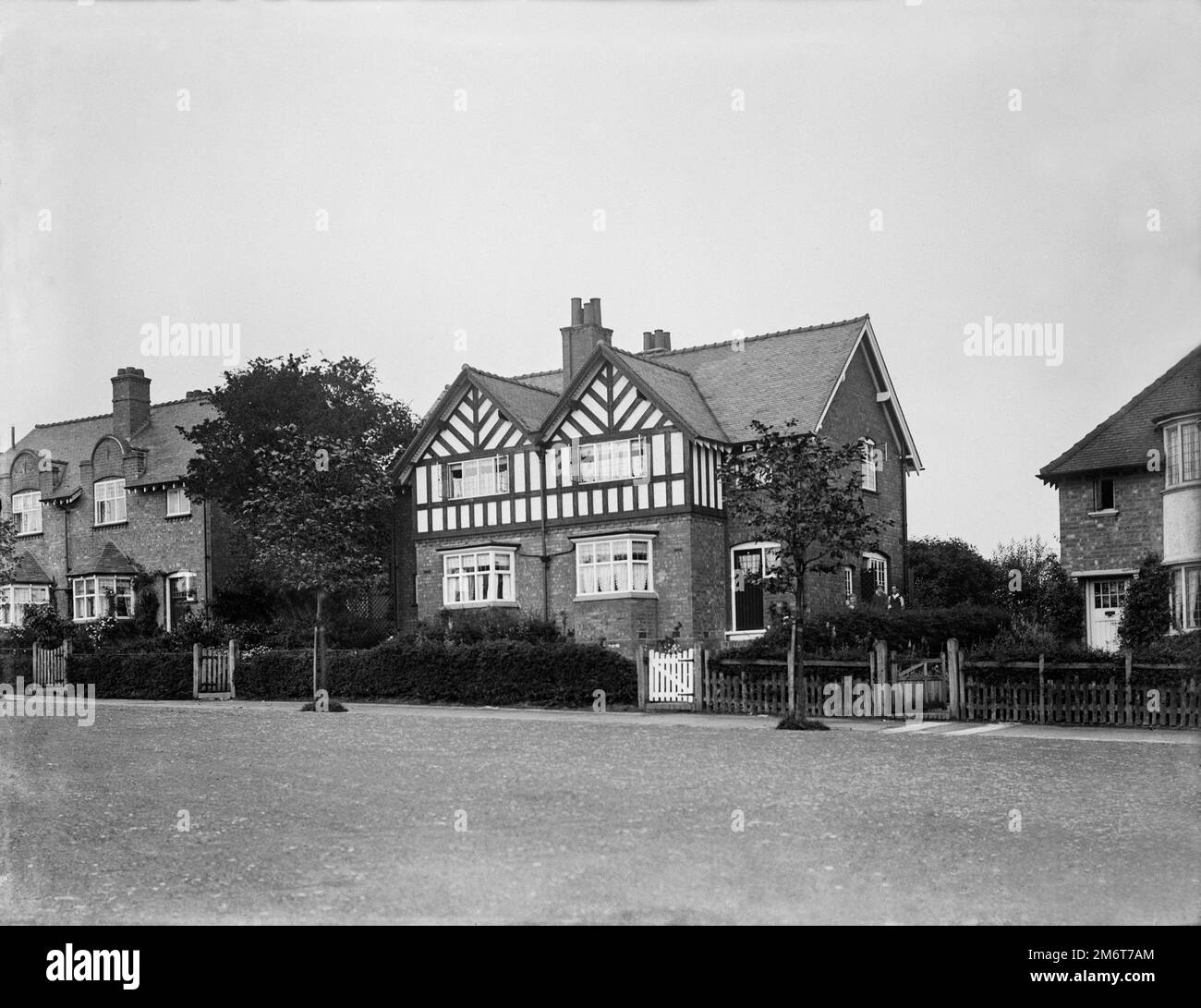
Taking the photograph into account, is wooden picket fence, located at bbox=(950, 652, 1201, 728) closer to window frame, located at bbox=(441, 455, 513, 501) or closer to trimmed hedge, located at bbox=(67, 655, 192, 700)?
window frame, located at bbox=(441, 455, 513, 501)

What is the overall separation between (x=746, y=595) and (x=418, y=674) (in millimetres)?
11157

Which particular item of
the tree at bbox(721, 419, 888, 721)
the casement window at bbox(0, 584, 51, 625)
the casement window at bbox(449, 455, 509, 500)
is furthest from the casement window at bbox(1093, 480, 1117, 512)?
the casement window at bbox(0, 584, 51, 625)

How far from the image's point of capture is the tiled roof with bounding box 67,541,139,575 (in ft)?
164

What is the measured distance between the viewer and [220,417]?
46.2 m

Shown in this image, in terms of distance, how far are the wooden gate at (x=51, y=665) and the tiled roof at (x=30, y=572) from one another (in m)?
10.5

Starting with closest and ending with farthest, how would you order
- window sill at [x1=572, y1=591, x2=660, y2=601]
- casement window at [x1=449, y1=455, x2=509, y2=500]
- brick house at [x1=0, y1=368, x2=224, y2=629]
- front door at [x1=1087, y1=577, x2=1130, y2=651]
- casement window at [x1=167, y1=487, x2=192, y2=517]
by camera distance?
front door at [x1=1087, y1=577, x2=1130, y2=651] → window sill at [x1=572, y1=591, x2=660, y2=601] → casement window at [x1=449, y1=455, x2=509, y2=500] → brick house at [x1=0, y1=368, x2=224, y2=629] → casement window at [x1=167, y1=487, x2=192, y2=517]

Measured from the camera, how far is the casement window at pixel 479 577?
42.6m

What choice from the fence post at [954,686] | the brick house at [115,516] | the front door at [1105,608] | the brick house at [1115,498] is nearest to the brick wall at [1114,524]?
the brick house at [1115,498]

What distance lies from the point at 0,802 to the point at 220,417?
33.0 meters

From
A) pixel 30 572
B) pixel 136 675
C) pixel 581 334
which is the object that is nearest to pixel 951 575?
pixel 581 334

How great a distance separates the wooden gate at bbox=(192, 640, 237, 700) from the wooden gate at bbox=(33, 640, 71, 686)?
588cm

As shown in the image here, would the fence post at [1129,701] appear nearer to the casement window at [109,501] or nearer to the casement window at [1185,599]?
the casement window at [1185,599]
